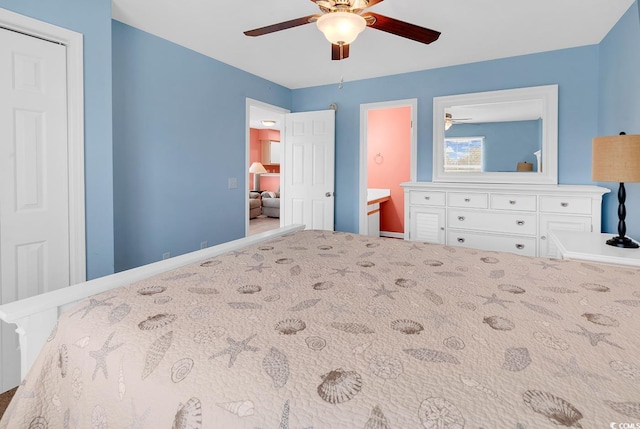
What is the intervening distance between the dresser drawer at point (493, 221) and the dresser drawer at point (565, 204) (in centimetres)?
14

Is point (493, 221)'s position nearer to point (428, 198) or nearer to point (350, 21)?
point (428, 198)

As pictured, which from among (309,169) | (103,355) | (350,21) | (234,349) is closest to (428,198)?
(309,169)

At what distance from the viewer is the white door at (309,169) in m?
4.65

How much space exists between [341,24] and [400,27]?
1.30 feet

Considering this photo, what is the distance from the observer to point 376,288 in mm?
1287

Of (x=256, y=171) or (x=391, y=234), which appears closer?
(x=391, y=234)

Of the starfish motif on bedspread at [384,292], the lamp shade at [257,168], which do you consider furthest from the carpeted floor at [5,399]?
the lamp shade at [257,168]

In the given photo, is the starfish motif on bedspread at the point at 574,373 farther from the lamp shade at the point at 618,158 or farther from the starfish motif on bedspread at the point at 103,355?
the lamp shade at the point at 618,158

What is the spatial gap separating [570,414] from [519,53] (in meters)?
3.97

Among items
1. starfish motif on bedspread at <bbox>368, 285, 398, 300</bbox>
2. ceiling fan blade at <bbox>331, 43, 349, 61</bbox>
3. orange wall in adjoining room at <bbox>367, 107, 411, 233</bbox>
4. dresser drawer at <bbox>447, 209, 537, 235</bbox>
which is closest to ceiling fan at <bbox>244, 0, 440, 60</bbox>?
ceiling fan blade at <bbox>331, 43, 349, 61</bbox>

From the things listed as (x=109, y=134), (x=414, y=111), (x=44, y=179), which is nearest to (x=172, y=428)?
(x=44, y=179)

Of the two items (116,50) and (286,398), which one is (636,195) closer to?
(286,398)

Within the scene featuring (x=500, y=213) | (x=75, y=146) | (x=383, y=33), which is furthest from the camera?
(x=500, y=213)

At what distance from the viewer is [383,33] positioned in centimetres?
313
